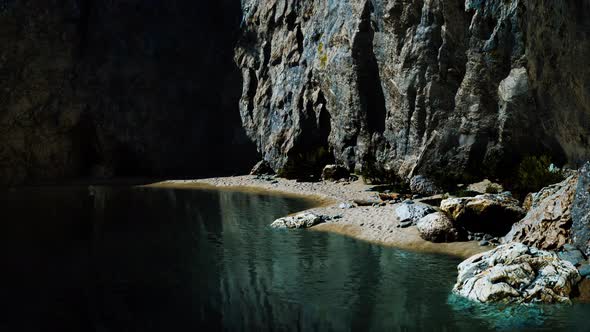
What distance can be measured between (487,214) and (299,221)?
794 cm

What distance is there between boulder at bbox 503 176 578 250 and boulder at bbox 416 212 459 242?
1.83 m

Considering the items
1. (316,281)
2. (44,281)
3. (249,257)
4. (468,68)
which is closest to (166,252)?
(249,257)

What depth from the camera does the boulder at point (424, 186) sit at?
2756 centimetres

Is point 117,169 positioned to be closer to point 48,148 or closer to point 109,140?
point 109,140

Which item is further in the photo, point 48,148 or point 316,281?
point 48,148

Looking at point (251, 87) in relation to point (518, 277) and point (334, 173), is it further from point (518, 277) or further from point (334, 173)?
point (518, 277)

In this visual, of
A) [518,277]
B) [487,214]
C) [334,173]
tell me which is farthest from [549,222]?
[334,173]

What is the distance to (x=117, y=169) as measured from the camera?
161 ft

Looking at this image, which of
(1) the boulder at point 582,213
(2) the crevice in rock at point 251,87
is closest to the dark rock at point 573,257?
(1) the boulder at point 582,213

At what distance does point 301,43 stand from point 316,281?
109 feet

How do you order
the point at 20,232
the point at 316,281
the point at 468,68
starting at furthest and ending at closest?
the point at 468,68 → the point at 20,232 → the point at 316,281

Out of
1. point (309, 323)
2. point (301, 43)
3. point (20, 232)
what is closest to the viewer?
point (309, 323)

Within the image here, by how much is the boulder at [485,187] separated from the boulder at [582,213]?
353 inches

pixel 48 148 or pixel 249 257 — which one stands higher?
pixel 48 148
